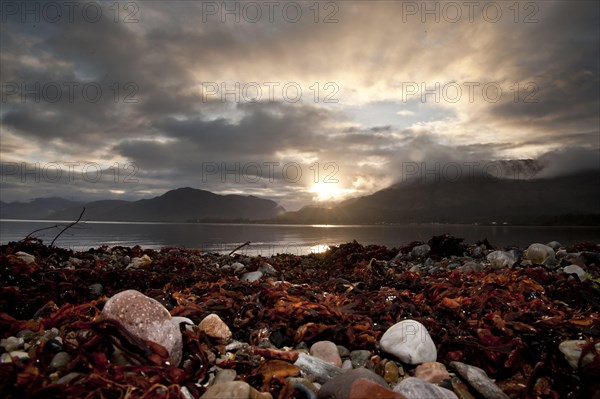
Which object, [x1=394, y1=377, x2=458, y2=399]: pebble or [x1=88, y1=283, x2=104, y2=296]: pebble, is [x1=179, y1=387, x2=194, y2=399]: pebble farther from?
[x1=88, y1=283, x2=104, y2=296]: pebble

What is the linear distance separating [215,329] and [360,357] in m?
1.85

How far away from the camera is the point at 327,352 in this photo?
3.94 m

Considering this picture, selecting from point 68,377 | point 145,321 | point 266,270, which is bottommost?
point 266,270

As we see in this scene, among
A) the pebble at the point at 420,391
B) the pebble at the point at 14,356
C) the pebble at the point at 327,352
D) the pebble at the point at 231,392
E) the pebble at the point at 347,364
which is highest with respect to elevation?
the pebble at the point at 14,356

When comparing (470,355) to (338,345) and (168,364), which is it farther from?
(168,364)

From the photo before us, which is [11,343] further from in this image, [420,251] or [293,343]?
[420,251]

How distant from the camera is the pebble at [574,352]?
354cm

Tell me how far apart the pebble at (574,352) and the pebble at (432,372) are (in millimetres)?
1413

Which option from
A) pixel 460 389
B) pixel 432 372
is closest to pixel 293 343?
pixel 432 372

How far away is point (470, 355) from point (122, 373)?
152 inches

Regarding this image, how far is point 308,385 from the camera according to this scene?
3.17 metres

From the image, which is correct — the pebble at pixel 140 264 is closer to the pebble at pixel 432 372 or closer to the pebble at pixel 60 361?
the pebble at pixel 60 361

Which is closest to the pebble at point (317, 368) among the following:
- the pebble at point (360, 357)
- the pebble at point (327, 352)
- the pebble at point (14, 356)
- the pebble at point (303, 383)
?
the pebble at point (303, 383)

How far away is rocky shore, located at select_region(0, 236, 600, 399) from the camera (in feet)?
9.36
